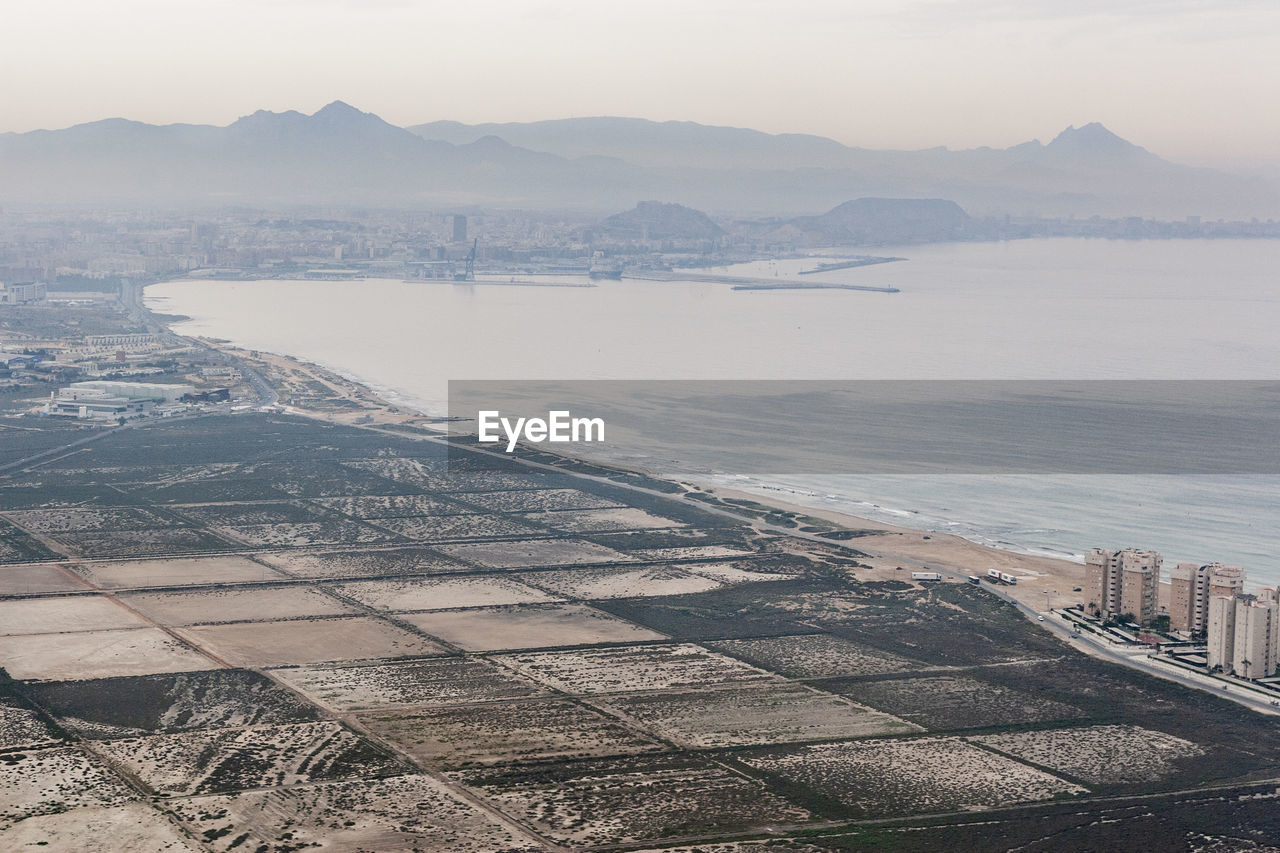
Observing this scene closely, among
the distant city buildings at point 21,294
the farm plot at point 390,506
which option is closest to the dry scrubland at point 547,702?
the farm plot at point 390,506

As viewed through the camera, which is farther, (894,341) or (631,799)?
(894,341)

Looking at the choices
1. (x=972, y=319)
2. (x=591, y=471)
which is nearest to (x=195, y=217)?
(x=972, y=319)

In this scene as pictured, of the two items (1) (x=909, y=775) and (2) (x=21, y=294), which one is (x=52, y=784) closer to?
(1) (x=909, y=775)

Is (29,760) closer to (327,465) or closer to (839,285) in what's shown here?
(327,465)

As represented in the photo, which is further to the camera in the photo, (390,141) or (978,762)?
(390,141)

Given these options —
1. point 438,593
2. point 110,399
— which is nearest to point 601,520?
point 438,593

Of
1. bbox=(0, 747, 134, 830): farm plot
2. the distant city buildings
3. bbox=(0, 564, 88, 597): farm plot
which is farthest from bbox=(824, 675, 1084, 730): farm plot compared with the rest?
the distant city buildings
